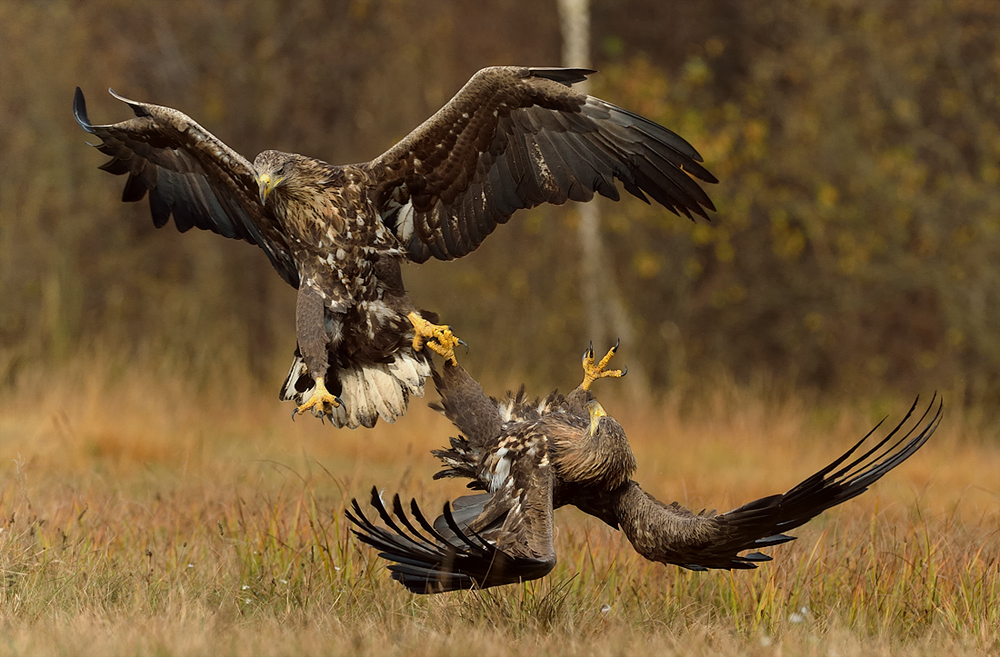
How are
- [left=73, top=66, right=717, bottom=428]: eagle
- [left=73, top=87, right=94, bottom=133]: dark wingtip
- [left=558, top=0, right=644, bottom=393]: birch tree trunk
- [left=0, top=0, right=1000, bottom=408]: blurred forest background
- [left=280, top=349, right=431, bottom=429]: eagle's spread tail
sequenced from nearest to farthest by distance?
[left=73, top=66, right=717, bottom=428]: eagle
[left=280, top=349, right=431, bottom=429]: eagle's spread tail
[left=73, top=87, right=94, bottom=133]: dark wingtip
[left=0, top=0, right=1000, bottom=408]: blurred forest background
[left=558, top=0, right=644, bottom=393]: birch tree trunk

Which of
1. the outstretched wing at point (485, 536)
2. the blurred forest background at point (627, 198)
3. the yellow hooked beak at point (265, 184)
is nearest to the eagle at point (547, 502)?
the outstretched wing at point (485, 536)

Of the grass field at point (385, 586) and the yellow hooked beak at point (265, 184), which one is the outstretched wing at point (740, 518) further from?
the yellow hooked beak at point (265, 184)

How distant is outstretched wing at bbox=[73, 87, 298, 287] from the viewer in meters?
5.08

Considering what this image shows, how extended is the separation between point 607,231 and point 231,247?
14.7 feet

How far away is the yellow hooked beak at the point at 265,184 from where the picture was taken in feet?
15.4

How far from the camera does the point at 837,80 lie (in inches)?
463

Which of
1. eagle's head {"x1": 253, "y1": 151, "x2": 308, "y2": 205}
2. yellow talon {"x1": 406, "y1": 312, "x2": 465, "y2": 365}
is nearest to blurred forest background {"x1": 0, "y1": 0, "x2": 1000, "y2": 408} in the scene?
eagle's head {"x1": 253, "y1": 151, "x2": 308, "y2": 205}

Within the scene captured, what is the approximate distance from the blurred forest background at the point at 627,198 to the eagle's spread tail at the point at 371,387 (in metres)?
6.19

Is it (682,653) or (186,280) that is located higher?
(186,280)

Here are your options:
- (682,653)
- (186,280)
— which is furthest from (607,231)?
(682,653)

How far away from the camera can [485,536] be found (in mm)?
3924

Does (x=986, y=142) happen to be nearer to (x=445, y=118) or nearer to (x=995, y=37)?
(x=995, y=37)

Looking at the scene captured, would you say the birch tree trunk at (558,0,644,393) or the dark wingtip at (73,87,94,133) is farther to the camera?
the birch tree trunk at (558,0,644,393)

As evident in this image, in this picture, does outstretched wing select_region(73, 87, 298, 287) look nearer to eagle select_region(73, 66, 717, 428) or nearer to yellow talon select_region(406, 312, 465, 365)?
eagle select_region(73, 66, 717, 428)
